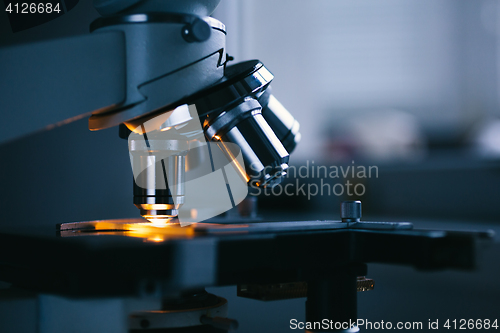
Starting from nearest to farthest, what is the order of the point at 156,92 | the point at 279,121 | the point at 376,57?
1. the point at 156,92
2. the point at 279,121
3. the point at 376,57

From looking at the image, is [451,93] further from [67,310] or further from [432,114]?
[67,310]

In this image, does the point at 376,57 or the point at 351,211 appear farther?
the point at 376,57

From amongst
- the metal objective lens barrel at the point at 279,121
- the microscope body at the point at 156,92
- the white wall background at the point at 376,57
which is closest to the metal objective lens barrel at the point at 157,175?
the microscope body at the point at 156,92

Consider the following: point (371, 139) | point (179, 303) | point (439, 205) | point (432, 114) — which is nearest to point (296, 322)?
point (179, 303)

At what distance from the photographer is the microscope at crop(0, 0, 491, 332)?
0.53 metres

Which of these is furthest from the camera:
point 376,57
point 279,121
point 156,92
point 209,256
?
point 376,57

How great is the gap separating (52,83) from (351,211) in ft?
1.48

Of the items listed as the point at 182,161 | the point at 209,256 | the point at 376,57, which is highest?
the point at 376,57

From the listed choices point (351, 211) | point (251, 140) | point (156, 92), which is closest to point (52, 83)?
point (156, 92)

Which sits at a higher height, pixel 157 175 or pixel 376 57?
pixel 376 57

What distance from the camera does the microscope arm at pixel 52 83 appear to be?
588 mm

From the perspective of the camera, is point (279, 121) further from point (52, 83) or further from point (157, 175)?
point (52, 83)

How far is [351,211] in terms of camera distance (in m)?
0.72

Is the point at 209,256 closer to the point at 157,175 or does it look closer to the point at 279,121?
the point at 157,175
